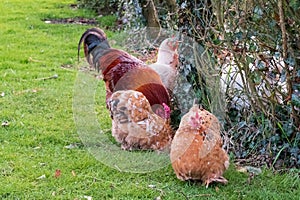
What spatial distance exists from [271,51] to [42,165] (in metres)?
1.89

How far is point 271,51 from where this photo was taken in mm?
3740

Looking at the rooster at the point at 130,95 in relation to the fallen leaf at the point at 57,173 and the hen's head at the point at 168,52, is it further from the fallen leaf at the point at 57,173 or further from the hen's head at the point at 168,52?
the fallen leaf at the point at 57,173

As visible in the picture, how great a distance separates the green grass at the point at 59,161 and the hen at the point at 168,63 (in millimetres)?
710

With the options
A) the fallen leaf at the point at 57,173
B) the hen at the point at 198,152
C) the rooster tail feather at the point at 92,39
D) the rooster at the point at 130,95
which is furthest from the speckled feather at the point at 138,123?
the rooster tail feather at the point at 92,39

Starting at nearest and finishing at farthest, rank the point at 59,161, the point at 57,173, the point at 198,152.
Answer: the point at 198,152 < the point at 57,173 < the point at 59,161

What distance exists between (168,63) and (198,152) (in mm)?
1420

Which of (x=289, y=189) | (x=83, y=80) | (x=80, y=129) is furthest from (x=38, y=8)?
(x=289, y=189)

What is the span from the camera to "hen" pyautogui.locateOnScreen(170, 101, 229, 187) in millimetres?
3545

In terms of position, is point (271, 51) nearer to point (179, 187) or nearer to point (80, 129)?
point (179, 187)

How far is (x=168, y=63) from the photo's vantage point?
15.7ft

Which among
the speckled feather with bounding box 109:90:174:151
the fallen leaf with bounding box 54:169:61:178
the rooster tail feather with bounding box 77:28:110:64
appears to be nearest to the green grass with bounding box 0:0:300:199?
the fallen leaf with bounding box 54:169:61:178

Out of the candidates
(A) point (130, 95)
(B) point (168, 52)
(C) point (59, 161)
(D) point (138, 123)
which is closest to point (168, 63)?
(B) point (168, 52)

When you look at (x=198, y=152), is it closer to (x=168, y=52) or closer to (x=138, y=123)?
(x=138, y=123)

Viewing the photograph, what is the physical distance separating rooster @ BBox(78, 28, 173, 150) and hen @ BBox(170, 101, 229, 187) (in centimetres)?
53
